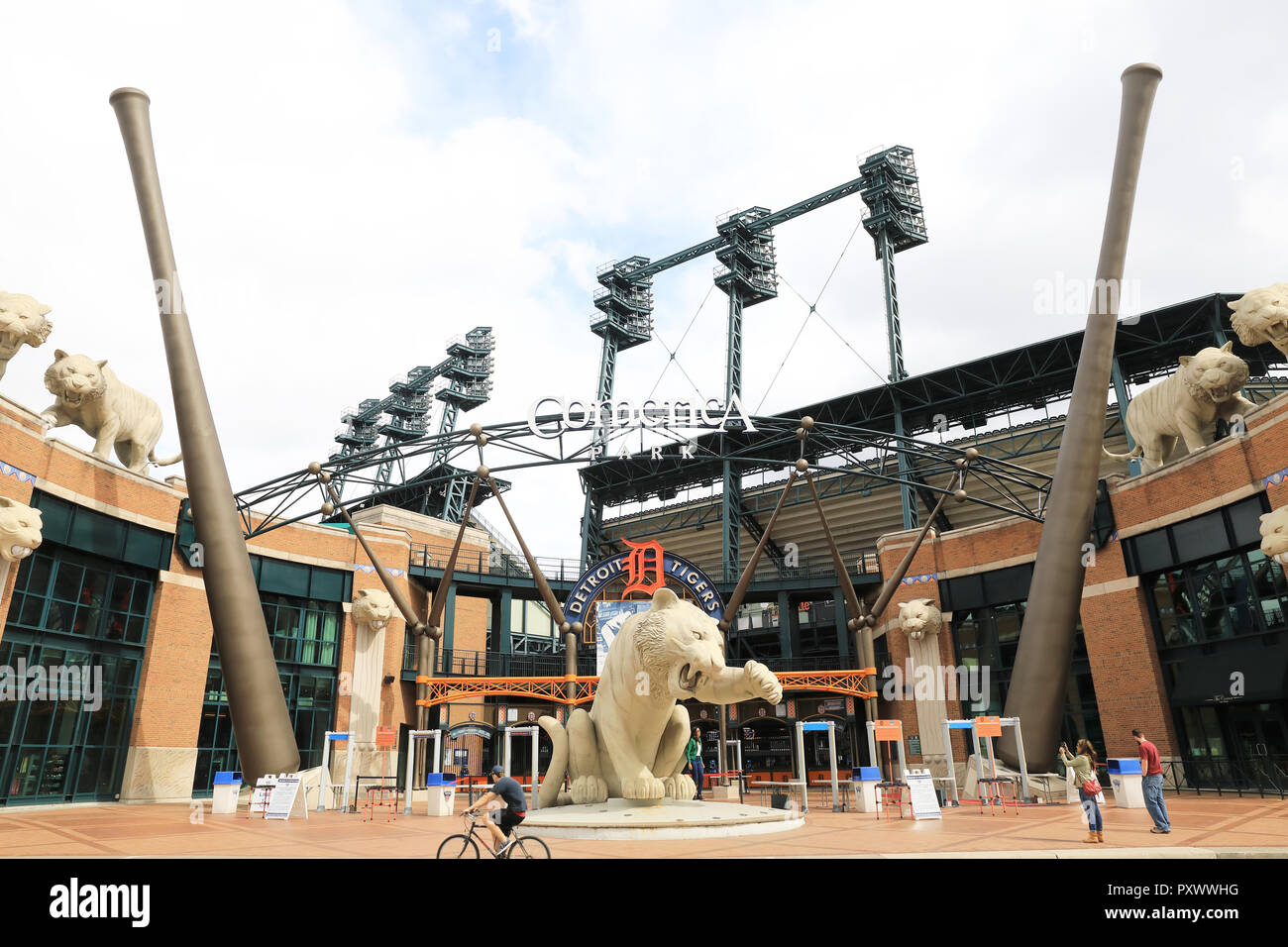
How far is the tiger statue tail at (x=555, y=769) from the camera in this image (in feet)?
37.7

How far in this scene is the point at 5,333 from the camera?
1692 centimetres

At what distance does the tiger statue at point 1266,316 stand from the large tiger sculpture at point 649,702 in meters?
14.6

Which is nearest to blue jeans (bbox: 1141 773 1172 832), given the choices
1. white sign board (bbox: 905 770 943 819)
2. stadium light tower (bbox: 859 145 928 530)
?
white sign board (bbox: 905 770 943 819)

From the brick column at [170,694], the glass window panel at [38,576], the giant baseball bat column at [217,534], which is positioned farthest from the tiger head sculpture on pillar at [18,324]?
the brick column at [170,694]

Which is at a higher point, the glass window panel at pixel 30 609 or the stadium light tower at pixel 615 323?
the stadium light tower at pixel 615 323

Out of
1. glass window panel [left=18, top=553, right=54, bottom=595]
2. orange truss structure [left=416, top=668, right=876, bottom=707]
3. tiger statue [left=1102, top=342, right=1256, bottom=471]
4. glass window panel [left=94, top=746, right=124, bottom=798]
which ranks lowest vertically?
glass window panel [left=94, top=746, right=124, bottom=798]

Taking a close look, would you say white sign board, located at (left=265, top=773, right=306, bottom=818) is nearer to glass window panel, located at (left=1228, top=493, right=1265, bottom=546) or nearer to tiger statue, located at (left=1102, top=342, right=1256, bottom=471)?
glass window panel, located at (left=1228, top=493, right=1265, bottom=546)

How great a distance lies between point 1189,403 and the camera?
19.5m

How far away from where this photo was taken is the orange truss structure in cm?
2256

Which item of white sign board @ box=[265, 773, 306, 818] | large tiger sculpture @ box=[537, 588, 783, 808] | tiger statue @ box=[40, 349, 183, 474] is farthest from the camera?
tiger statue @ box=[40, 349, 183, 474]

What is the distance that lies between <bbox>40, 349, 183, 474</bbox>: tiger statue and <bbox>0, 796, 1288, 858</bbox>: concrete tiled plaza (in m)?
9.37

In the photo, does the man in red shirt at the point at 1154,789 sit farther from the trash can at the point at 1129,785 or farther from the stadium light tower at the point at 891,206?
the stadium light tower at the point at 891,206
